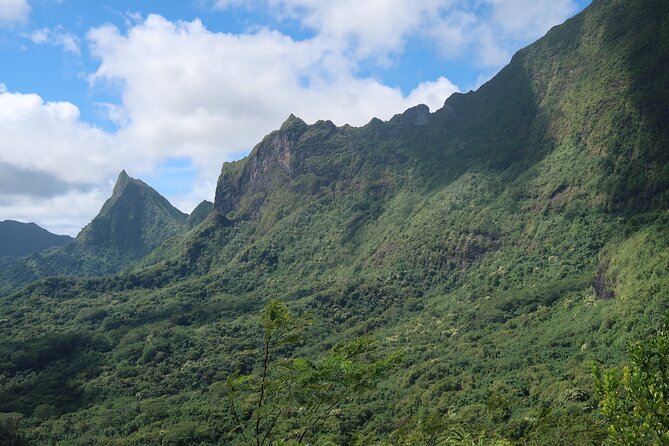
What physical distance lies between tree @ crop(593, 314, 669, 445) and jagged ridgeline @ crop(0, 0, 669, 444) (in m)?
47.6

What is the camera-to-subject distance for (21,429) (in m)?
86.9

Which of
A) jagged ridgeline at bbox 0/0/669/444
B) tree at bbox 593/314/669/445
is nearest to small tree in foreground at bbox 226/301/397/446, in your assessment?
tree at bbox 593/314/669/445

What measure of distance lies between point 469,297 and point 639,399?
128 metres

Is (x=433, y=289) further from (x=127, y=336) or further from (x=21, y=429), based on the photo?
(x=21, y=429)

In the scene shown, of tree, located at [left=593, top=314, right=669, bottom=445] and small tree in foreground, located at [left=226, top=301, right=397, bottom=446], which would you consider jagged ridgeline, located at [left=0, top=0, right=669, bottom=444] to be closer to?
tree, located at [left=593, top=314, right=669, bottom=445]

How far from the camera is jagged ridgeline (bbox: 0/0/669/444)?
79.1 meters

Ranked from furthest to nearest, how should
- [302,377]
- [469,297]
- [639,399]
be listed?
[469,297]
[639,399]
[302,377]

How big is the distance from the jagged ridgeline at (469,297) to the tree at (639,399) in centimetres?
4757

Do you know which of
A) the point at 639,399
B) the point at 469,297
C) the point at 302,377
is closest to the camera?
the point at 302,377

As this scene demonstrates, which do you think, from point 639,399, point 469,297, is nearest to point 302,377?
point 639,399

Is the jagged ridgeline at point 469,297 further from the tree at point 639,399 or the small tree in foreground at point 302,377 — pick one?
the small tree in foreground at point 302,377

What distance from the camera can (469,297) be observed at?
434 ft

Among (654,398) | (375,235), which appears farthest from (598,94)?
(654,398)

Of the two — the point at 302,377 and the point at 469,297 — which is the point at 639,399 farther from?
the point at 469,297
